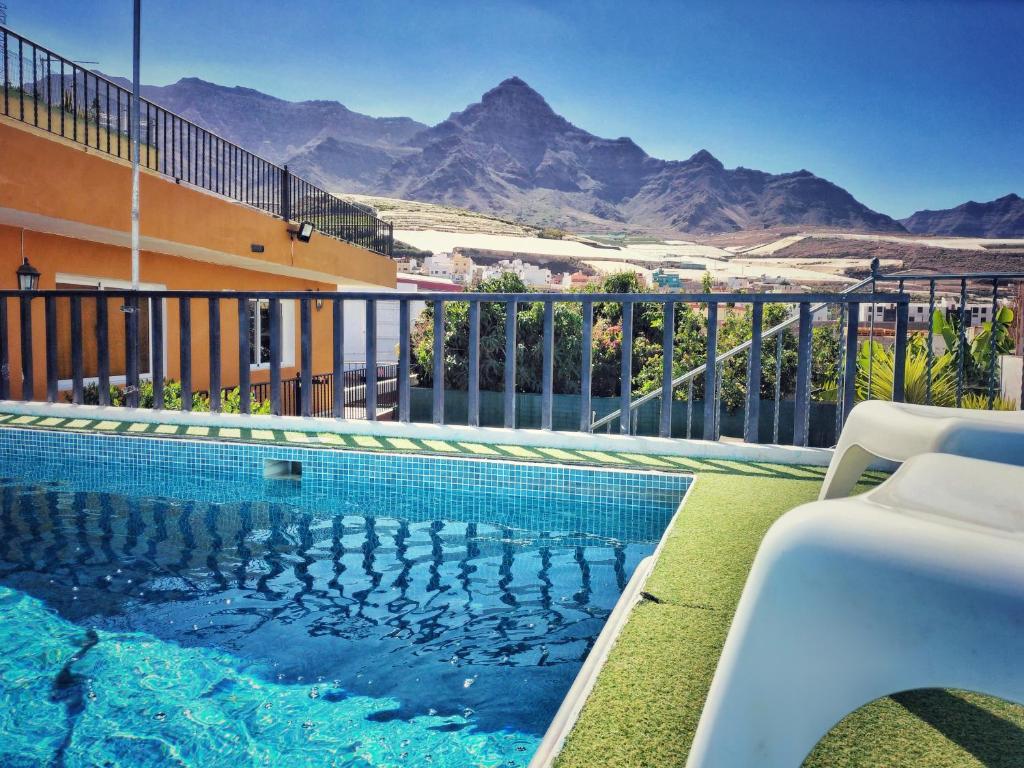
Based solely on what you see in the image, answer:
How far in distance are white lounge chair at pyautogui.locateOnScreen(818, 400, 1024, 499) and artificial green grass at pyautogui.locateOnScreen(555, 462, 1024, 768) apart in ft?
1.75

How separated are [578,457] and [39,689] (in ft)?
10.6

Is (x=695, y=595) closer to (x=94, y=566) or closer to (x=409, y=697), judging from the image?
(x=409, y=697)

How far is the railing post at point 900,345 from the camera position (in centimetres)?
441

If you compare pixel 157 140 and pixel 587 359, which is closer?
pixel 587 359

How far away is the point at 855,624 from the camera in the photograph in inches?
Answer: 32.5

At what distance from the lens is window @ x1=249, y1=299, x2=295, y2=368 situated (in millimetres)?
13750

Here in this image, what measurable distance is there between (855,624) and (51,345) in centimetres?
719

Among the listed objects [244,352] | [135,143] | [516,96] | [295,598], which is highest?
[516,96]

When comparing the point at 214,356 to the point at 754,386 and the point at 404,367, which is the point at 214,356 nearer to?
the point at 404,367

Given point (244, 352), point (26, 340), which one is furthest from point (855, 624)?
point (26, 340)

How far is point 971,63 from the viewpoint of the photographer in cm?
5519

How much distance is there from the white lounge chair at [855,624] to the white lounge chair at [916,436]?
0.83m

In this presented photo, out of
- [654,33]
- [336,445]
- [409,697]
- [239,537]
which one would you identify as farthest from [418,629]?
[654,33]

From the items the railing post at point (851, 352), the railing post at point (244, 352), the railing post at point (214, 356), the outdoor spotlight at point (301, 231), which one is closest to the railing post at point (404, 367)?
the railing post at point (244, 352)
